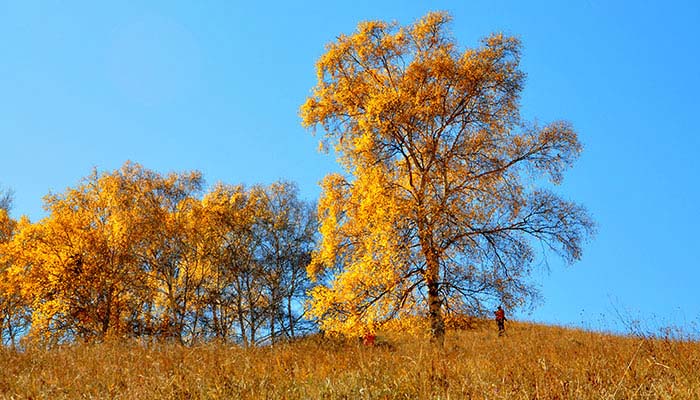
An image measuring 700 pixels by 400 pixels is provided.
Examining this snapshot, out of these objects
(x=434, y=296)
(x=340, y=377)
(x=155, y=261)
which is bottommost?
(x=340, y=377)

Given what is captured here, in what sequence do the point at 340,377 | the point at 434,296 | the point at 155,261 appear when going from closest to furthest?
the point at 340,377 → the point at 434,296 → the point at 155,261

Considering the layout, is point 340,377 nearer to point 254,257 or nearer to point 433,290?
point 433,290

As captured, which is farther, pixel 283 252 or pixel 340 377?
pixel 283 252

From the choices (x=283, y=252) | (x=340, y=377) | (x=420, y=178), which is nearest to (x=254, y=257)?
(x=283, y=252)

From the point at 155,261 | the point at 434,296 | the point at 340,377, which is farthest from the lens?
the point at 155,261

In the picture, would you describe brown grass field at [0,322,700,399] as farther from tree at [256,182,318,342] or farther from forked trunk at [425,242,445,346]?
tree at [256,182,318,342]

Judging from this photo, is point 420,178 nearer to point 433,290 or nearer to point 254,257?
point 433,290

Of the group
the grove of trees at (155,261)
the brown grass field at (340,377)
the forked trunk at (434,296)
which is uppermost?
the grove of trees at (155,261)

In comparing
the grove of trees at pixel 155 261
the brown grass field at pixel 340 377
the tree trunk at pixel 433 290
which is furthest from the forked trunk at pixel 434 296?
the grove of trees at pixel 155 261

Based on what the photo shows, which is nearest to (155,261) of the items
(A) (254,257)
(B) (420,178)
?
(A) (254,257)

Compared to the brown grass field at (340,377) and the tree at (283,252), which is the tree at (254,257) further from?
the brown grass field at (340,377)

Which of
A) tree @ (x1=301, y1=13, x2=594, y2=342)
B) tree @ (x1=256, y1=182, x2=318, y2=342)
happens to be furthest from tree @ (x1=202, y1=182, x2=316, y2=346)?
tree @ (x1=301, y1=13, x2=594, y2=342)

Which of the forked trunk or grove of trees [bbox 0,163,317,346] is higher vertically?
grove of trees [bbox 0,163,317,346]

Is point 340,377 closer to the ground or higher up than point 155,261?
closer to the ground
